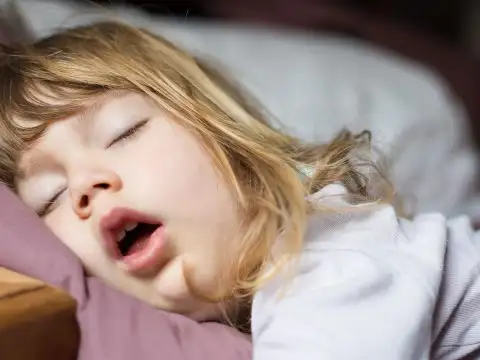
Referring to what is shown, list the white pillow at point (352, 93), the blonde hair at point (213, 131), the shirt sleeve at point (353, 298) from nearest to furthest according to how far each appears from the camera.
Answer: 1. the shirt sleeve at point (353, 298)
2. the blonde hair at point (213, 131)
3. the white pillow at point (352, 93)

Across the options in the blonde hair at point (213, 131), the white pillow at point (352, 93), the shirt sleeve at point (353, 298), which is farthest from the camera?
the white pillow at point (352, 93)

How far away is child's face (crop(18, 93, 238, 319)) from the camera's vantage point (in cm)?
79

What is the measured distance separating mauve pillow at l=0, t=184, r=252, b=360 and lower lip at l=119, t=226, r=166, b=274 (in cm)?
3

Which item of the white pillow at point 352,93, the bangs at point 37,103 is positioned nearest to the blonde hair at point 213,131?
the bangs at point 37,103

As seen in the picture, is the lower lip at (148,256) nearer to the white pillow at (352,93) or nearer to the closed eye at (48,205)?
the closed eye at (48,205)

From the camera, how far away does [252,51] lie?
1768 mm

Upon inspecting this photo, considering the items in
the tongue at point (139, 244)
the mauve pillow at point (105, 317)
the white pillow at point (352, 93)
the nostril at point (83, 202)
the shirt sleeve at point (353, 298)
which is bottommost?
the white pillow at point (352, 93)

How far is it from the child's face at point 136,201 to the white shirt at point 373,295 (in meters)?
0.08

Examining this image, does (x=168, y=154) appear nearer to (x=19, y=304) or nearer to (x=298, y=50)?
(x=19, y=304)

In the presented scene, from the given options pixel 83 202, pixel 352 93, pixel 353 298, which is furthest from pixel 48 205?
pixel 352 93

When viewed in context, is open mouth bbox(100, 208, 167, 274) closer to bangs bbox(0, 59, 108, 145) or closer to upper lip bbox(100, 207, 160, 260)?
upper lip bbox(100, 207, 160, 260)

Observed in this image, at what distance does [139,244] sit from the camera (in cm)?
80

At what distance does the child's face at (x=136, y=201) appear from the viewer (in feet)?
2.58

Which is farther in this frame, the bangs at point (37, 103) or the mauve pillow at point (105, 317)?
the bangs at point (37, 103)
